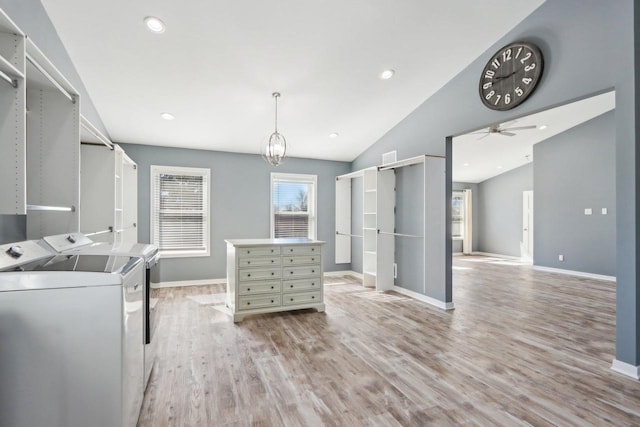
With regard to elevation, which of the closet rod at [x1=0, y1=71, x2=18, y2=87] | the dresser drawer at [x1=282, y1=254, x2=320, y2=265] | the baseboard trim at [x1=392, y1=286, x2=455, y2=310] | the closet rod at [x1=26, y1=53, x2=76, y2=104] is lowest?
the baseboard trim at [x1=392, y1=286, x2=455, y2=310]

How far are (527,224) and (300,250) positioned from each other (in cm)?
784

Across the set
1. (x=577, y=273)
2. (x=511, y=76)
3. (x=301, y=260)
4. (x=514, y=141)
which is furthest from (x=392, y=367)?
(x=514, y=141)

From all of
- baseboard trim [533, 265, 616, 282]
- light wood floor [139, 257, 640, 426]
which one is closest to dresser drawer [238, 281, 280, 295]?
light wood floor [139, 257, 640, 426]

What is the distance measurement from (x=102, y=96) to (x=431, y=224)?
4.35 m

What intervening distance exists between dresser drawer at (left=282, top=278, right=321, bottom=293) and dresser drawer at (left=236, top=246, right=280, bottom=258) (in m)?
0.41

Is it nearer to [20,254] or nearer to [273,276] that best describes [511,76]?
[273,276]

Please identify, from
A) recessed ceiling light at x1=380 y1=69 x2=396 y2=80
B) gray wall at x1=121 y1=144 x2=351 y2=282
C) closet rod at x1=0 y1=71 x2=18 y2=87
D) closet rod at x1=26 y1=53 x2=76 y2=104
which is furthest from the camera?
gray wall at x1=121 y1=144 x2=351 y2=282

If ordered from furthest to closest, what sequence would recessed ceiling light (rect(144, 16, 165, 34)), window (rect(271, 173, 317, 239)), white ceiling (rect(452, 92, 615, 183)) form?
window (rect(271, 173, 317, 239))
white ceiling (rect(452, 92, 615, 183))
recessed ceiling light (rect(144, 16, 165, 34))

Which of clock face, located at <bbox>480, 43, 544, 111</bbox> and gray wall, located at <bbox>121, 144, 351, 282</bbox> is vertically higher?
clock face, located at <bbox>480, 43, 544, 111</bbox>

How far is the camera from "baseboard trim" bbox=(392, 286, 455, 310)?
406 centimetres

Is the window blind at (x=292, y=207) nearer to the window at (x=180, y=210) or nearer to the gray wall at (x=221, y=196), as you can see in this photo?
the gray wall at (x=221, y=196)

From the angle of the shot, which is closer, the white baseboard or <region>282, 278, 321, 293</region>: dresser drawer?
the white baseboard

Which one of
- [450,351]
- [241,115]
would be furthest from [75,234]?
[450,351]

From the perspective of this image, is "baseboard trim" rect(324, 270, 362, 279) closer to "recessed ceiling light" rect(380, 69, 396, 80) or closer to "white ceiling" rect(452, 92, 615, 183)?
"white ceiling" rect(452, 92, 615, 183)
